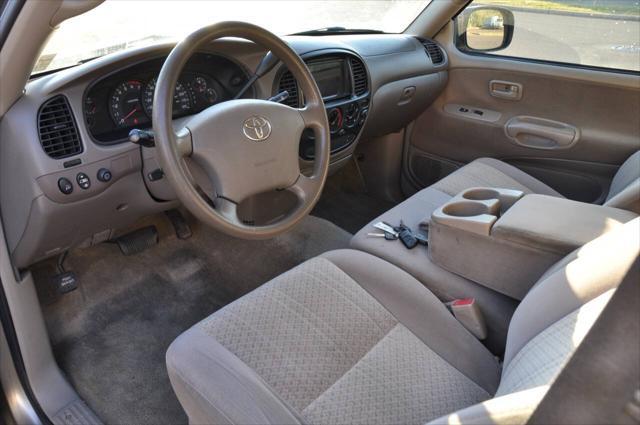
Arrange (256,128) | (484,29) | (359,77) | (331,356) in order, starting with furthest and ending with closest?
(484,29), (359,77), (256,128), (331,356)

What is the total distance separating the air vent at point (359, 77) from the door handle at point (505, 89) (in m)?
0.69

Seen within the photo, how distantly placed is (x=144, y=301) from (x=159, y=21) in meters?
1.05

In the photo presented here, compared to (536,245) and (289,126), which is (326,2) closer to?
(289,126)

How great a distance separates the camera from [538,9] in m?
2.39

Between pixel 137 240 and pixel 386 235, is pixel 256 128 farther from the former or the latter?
pixel 137 240

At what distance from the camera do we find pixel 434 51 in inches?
104

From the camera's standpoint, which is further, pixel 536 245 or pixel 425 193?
pixel 425 193

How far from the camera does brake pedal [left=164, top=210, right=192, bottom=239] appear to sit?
7.80 feet

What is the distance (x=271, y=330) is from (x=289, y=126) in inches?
21.2

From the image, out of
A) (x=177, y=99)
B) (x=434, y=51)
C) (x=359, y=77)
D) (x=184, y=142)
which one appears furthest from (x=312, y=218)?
(x=184, y=142)

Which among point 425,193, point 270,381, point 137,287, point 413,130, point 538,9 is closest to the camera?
point 270,381

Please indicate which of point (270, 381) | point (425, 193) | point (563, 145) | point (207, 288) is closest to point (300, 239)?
point (207, 288)

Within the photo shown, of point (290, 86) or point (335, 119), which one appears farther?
point (335, 119)

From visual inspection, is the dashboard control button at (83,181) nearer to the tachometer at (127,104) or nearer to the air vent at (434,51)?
the tachometer at (127,104)
